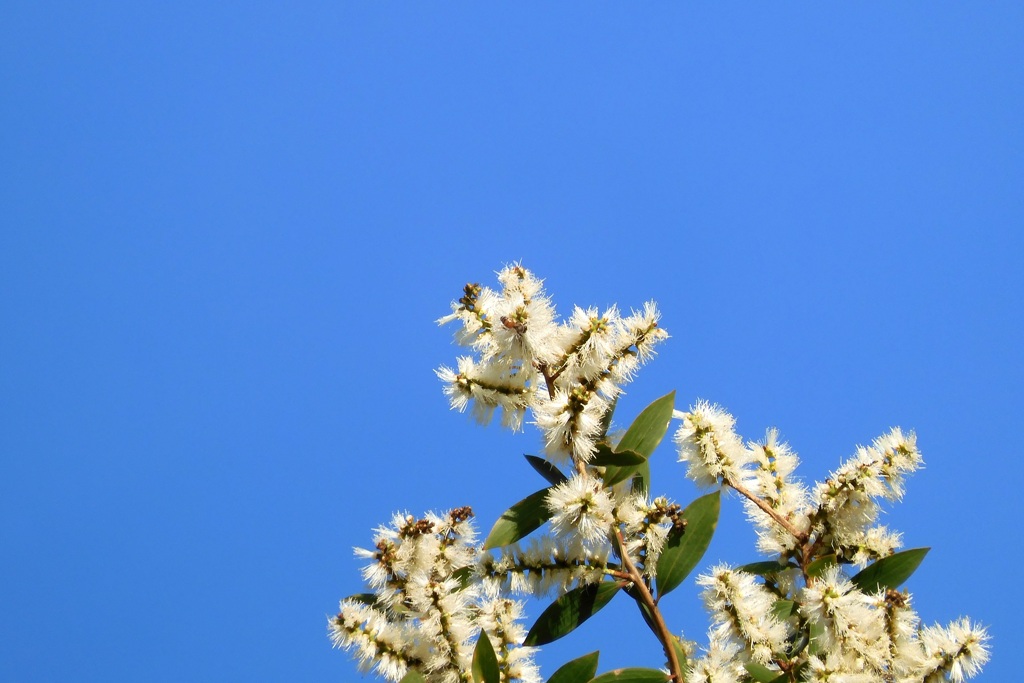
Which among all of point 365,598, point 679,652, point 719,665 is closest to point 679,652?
point 679,652

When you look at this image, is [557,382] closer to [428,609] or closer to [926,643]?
[428,609]

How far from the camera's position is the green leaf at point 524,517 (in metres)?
2.46

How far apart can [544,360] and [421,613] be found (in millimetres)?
802

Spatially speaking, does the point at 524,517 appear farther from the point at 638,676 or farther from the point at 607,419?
the point at 638,676

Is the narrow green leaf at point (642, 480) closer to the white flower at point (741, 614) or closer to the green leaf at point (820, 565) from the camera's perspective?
the white flower at point (741, 614)

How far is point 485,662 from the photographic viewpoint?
7.36 ft

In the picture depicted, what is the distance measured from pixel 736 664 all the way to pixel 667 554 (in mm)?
381

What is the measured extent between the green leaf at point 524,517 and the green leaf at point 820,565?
80cm

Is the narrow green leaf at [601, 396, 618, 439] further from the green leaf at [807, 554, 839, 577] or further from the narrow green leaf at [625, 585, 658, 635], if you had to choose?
the green leaf at [807, 554, 839, 577]

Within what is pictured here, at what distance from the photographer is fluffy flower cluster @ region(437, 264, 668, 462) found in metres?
2.39

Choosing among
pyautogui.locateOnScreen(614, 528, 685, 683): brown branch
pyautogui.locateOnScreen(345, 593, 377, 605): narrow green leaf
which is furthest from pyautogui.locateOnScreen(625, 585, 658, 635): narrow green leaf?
pyautogui.locateOnScreen(345, 593, 377, 605): narrow green leaf

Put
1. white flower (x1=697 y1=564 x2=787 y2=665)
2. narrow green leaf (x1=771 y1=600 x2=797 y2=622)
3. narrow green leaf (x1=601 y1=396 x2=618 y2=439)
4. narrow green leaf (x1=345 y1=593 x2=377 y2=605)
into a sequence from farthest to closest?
narrow green leaf (x1=345 y1=593 x2=377 y2=605) < narrow green leaf (x1=601 y1=396 x2=618 y2=439) < narrow green leaf (x1=771 y1=600 x2=797 y2=622) < white flower (x1=697 y1=564 x2=787 y2=665)

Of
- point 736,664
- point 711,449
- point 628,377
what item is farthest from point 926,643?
point 628,377

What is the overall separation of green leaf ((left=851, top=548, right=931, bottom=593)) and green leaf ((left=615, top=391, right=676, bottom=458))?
0.74m
